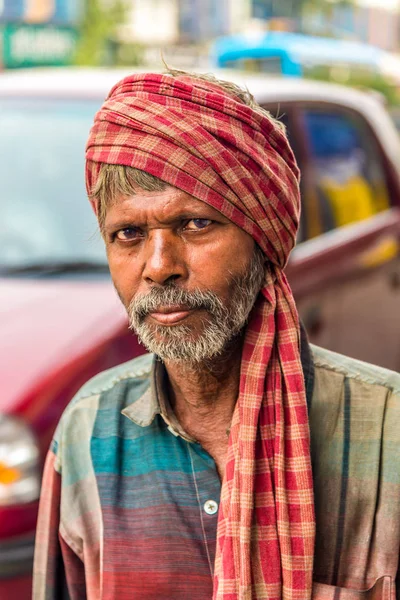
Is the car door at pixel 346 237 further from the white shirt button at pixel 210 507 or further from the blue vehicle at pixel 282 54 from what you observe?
the blue vehicle at pixel 282 54

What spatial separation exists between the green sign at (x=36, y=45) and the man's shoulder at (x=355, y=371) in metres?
23.1

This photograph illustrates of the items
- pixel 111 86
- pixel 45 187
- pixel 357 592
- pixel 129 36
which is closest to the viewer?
pixel 357 592

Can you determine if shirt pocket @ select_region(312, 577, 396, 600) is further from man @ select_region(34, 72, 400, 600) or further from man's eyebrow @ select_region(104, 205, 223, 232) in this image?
man's eyebrow @ select_region(104, 205, 223, 232)

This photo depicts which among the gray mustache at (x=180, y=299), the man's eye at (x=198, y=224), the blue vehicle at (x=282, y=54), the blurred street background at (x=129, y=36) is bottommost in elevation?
the blurred street background at (x=129, y=36)

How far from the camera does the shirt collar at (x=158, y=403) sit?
1.76 meters

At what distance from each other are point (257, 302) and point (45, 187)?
218 cm

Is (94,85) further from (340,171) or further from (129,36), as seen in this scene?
(129,36)

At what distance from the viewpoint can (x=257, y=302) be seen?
1.79 metres

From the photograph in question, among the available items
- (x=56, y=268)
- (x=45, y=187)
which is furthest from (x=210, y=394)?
(x=45, y=187)

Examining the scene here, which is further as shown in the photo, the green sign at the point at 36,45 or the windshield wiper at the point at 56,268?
the green sign at the point at 36,45

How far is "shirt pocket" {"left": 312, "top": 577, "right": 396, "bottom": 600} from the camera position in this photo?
1606mm

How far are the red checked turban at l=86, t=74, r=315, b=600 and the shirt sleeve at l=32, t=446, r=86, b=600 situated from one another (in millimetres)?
406

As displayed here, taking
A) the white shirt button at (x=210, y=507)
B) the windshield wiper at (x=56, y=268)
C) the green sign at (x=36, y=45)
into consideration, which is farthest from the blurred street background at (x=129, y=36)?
the white shirt button at (x=210, y=507)

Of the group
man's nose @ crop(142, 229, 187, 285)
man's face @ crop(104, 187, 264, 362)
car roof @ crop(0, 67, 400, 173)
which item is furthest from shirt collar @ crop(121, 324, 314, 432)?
car roof @ crop(0, 67, 400, 173)
